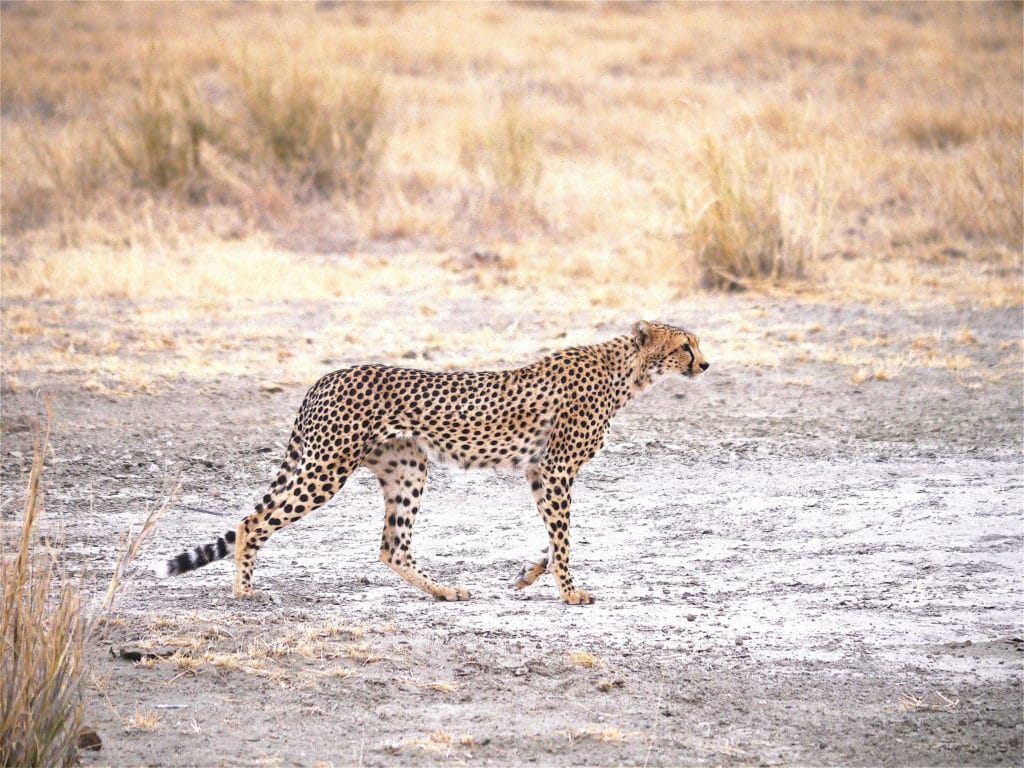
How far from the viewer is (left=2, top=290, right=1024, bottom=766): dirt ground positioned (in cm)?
452

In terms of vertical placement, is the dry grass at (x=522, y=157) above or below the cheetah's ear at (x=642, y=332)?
below

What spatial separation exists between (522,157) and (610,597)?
10.8 metres

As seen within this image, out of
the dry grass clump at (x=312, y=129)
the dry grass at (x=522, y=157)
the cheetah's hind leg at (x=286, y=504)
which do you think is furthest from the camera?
the dry grass clump at (x=312, y=129)

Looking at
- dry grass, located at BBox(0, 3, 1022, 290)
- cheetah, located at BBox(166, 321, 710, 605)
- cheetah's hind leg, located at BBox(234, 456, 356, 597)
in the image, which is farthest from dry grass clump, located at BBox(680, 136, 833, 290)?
cheetah's hind leg, located at BBox(234, 456, 356, 597)

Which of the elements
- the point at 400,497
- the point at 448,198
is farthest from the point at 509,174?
the point at 400,497

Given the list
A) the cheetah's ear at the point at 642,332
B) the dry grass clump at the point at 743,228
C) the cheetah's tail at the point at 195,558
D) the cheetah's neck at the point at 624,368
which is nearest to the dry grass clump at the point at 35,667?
the cheetah's tail at the point at 195,558

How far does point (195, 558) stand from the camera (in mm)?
5375

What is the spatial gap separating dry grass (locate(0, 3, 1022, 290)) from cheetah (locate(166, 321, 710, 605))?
6.62m

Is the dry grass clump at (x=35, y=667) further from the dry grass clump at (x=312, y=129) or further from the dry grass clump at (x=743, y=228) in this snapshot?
the dry grass clump at (x=312, y=129)

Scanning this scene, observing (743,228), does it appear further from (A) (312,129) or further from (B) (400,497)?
(B) (400,497)

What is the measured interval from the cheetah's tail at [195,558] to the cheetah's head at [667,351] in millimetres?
1932

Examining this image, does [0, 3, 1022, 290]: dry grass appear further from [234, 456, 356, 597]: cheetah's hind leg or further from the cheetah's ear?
[234, 456, 356, 597]: cheetah's hind leg

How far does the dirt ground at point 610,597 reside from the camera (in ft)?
14.8

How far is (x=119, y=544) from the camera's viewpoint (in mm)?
6371
